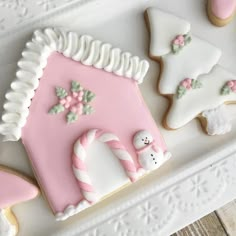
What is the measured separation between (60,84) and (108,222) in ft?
1.25

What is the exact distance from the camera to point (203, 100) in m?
1.21

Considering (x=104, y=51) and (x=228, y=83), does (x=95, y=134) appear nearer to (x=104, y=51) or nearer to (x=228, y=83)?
(x=104, y=51)

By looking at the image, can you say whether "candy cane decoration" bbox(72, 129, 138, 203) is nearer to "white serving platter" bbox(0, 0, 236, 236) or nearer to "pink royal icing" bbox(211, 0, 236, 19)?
"white serving platter" bbox(0, 0, 236, 236)

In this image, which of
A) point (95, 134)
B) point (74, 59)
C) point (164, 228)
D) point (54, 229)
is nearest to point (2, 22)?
point (74, 59)

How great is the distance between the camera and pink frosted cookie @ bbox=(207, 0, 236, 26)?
4.04 feet

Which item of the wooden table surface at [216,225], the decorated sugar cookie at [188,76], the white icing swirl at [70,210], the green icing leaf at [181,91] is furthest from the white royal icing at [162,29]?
the wooden table surface at [216,225]

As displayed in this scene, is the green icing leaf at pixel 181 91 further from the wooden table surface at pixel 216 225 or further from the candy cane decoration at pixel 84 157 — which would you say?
the wooden table surface at pixel 216 225

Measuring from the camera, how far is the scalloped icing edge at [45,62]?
1.11 meters

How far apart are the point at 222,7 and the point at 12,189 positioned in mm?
739

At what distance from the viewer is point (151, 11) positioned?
122 cm

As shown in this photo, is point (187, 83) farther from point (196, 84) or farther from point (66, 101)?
point (66, 101)

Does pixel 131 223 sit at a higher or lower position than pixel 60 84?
lower

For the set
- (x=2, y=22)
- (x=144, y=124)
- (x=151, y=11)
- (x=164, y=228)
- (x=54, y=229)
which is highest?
(x=2, y=22)

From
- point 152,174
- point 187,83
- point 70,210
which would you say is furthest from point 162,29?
point 70,210
